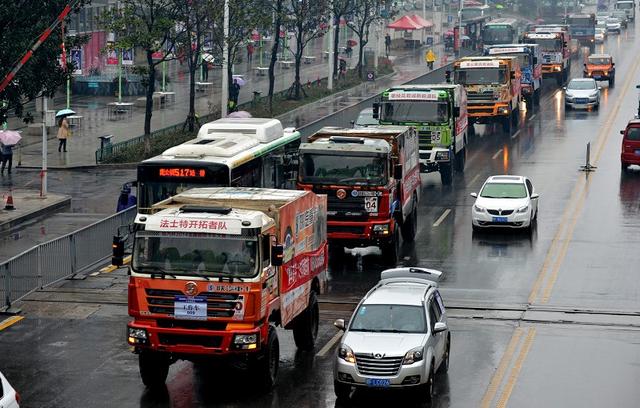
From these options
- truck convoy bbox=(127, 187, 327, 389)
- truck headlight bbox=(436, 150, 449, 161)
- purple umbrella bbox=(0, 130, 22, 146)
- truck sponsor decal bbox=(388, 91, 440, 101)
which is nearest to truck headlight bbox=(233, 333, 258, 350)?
truck convoy bbox=(127, 187, 327, 389)

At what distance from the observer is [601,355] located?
26.1 meters

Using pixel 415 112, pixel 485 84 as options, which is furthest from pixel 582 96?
pixel 415 112

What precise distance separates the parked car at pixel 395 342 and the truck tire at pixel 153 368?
3.04 meters

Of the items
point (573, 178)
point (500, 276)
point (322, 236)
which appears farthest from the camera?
point (573, 178)

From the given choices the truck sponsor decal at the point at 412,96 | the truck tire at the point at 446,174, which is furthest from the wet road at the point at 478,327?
the truck sponsor decal at the point at 412,96

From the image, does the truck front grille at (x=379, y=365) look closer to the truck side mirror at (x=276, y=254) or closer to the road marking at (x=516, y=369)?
the road marking at (x=516, y=369)

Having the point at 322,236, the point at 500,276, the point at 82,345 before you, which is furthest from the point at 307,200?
the point at 500,276

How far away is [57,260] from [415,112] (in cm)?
1730

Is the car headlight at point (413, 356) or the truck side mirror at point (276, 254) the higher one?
the truck side mirror at point (276, 254)

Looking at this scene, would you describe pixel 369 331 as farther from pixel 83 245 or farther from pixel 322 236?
pixel 83 245

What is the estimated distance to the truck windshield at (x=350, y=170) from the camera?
34.2m

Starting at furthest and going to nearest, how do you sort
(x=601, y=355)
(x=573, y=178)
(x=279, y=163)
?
(x=573, y=178)
(x=279, y=163)
(x=601, y=355)

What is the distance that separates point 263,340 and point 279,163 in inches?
553

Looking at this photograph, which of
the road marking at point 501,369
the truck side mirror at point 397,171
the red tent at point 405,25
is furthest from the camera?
the red tent at point 405,25
